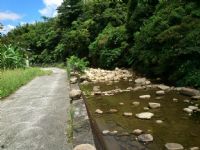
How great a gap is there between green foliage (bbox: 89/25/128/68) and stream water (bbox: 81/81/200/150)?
9555 millimetres

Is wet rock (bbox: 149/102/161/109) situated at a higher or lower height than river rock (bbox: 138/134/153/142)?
higher

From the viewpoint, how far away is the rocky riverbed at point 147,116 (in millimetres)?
7238

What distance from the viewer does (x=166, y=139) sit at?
287 inches

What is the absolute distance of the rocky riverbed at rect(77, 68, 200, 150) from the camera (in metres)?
7.24

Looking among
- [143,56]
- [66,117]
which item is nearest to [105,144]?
[66,117]

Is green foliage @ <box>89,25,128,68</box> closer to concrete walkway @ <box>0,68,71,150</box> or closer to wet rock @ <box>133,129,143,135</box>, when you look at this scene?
concrete walkway @ <box>0,68,71,150</box>

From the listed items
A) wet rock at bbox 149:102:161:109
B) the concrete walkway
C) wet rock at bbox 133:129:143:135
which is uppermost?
the concrete walkway

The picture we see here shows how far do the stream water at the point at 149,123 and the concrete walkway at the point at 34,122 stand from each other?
1.10 metres

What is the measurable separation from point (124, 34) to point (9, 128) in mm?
15777

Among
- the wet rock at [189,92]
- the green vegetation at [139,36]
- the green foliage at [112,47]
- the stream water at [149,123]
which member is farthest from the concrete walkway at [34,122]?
the green foliage at [112,47]

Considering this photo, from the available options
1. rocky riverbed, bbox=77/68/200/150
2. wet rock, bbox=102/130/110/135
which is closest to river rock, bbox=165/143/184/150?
rocky riverbed, bbox=77/68/200/150

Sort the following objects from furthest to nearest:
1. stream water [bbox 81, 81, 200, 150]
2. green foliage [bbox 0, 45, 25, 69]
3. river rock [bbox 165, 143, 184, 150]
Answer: green foliage [bbox 0, 45, 25, 69] < stream water [bbox 81, 81, 200, 150] < river rock [bbox 165, 143, 184, 150]

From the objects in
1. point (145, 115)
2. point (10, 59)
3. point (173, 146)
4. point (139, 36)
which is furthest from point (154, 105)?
point (10, 59)

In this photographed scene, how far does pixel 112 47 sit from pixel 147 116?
14430mm
